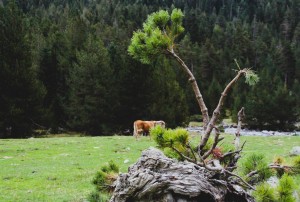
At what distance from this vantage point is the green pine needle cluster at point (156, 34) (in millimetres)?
7809

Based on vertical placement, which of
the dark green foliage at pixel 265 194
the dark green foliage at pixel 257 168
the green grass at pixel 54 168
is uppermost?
the dark green foliage at pixel 257 168

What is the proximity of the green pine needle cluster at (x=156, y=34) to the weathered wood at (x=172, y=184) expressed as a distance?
2342 mm

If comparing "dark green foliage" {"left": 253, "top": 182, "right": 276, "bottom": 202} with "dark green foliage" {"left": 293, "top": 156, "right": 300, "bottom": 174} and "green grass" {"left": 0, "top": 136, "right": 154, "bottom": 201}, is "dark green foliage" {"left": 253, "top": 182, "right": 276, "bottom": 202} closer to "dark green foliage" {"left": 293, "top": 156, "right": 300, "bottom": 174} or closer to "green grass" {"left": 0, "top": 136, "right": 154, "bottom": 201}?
"dark green foliage" {"left": 293, "top": 156, "right": 300, "bottom": 174}

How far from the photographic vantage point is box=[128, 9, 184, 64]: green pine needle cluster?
7.81m

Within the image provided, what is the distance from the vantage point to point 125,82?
160ft

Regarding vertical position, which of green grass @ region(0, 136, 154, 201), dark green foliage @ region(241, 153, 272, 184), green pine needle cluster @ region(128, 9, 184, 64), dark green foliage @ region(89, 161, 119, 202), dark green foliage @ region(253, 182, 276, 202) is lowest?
green grass @ region(0, 136, 154, 201)


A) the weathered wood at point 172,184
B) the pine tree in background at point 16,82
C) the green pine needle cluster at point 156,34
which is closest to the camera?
the weathered wood at point 172,184

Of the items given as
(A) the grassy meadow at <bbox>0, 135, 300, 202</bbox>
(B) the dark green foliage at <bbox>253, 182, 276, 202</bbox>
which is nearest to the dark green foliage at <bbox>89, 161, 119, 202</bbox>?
(A) the grassy meadow at <bbox>0, 135, 300, 202</bbox>

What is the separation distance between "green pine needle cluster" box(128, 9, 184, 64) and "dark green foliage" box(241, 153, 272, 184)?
8.63 ft

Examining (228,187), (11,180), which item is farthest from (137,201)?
(11,180)

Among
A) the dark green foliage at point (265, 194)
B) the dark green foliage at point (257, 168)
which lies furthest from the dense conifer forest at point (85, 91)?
the dark green foliage at point (265, 194)

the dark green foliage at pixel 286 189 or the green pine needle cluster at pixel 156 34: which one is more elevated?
the green pine needle cluster at pixel 156 34

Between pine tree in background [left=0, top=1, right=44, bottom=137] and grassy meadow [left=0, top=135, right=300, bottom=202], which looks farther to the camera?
pine tree in background [left=0, top=1, right=44, bottom=137]

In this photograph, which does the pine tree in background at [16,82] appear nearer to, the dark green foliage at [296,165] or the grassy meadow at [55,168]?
the grassy meadow at [55,168]
